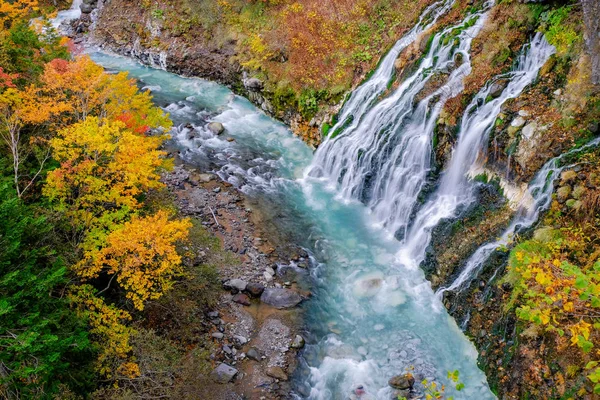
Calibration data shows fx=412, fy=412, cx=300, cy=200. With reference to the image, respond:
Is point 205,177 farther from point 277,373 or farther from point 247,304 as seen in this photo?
point 277,373

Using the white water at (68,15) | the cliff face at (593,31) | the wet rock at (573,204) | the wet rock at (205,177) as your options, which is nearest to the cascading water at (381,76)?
the wet rock at (205,177)

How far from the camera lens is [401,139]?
15797 millimetres

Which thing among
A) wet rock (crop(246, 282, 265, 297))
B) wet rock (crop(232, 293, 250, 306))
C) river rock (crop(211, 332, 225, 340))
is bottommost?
river rock (crop(211, 332, 225, 340))

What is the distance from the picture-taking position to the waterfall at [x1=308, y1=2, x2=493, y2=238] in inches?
591

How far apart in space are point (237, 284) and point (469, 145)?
8.69m

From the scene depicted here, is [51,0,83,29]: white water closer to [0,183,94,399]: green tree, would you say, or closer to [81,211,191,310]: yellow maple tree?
[81,211,191,310]: yellow maple tree

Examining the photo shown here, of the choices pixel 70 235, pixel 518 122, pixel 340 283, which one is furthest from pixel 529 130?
pixel 70 235

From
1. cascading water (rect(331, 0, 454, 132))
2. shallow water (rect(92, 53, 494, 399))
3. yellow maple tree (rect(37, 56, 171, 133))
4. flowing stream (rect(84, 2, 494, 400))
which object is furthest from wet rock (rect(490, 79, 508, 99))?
yellow maple tree (rect(37, 56, 171, 133))

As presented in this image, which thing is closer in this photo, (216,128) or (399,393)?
(399,393)

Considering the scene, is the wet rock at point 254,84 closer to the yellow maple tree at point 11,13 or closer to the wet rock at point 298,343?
the yellow maple tree at point 11,13

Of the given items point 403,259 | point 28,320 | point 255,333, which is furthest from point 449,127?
point 28,320

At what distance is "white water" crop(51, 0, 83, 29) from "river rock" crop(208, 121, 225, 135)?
25036 mm

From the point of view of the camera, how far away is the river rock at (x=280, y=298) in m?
12.7

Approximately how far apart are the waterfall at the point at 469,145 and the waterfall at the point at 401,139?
882mm
